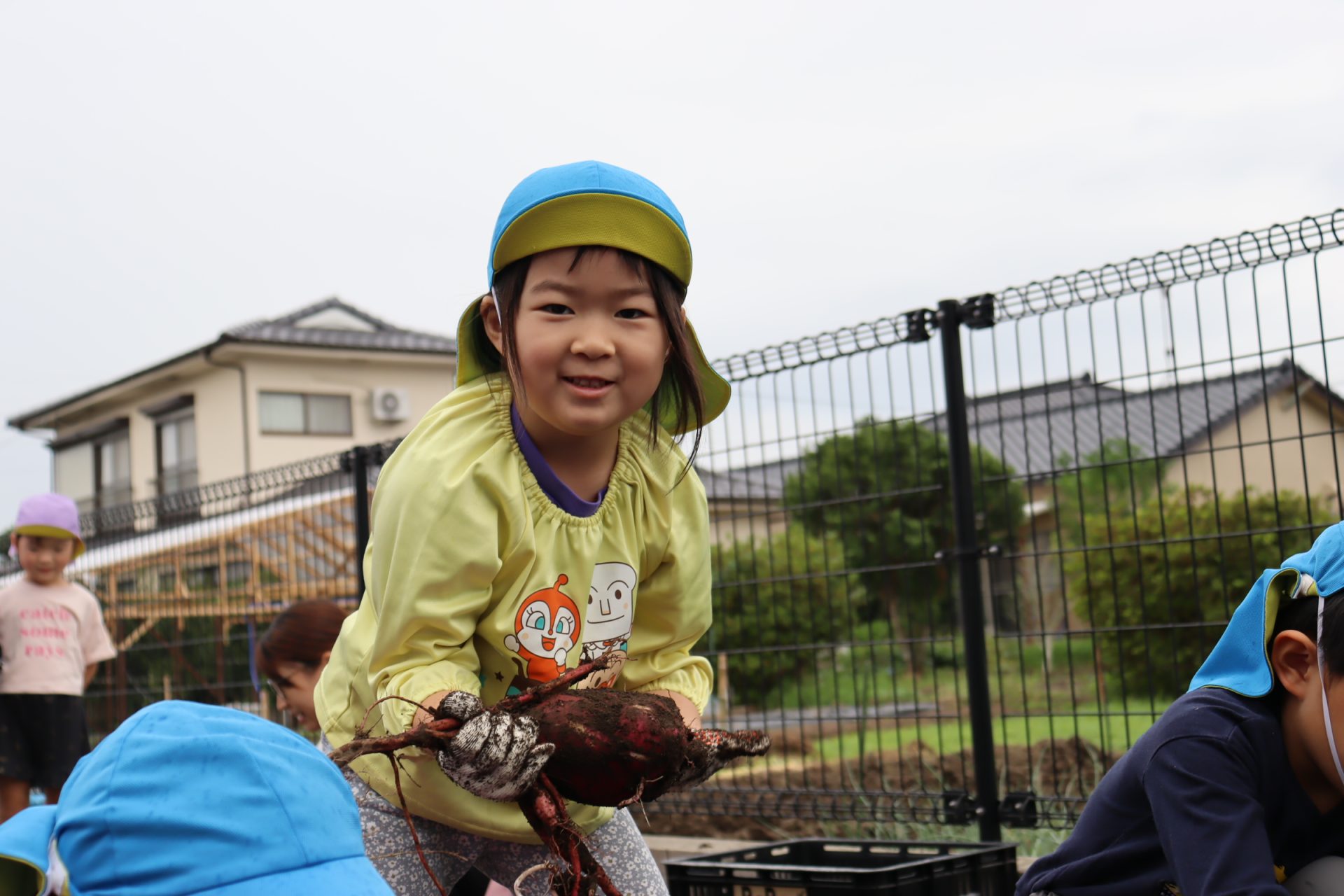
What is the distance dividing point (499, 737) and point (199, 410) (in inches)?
1157

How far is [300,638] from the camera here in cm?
358

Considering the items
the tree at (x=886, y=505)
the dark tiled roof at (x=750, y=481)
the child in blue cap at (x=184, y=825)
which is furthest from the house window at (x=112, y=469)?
the child in blue cap at (x=184, y=825)

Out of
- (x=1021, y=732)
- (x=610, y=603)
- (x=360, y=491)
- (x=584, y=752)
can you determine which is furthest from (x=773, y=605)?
(x=584, y=752)

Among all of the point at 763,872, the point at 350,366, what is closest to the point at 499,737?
the point at 763,872

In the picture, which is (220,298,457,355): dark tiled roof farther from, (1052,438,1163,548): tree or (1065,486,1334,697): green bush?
(1065,486,1334,697): green bush

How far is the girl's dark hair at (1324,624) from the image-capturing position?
1.97 metres

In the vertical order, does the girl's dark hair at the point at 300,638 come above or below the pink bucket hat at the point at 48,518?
below

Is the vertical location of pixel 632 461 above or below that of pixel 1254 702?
above

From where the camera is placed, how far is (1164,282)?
3795 millimetres

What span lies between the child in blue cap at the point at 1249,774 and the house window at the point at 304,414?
91.5ft

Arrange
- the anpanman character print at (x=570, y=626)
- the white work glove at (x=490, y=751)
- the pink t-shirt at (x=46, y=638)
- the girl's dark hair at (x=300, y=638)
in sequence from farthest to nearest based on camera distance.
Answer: the pink t-shirt at (x=46, y=638)
the girl's dark hair at (x=300, y=638)
the anpanman character print at (x=570, y=626)
the white work glove at (x=490, y=751)

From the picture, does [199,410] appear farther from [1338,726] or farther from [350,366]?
[1338,726]

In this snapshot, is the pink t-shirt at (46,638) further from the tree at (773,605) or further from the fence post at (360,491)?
the tree at (773,605)

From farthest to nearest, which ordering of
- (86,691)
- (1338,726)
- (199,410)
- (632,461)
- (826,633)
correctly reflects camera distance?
(199,410) < (86,691) < (826,633) < (632,461) < (1338,726)
